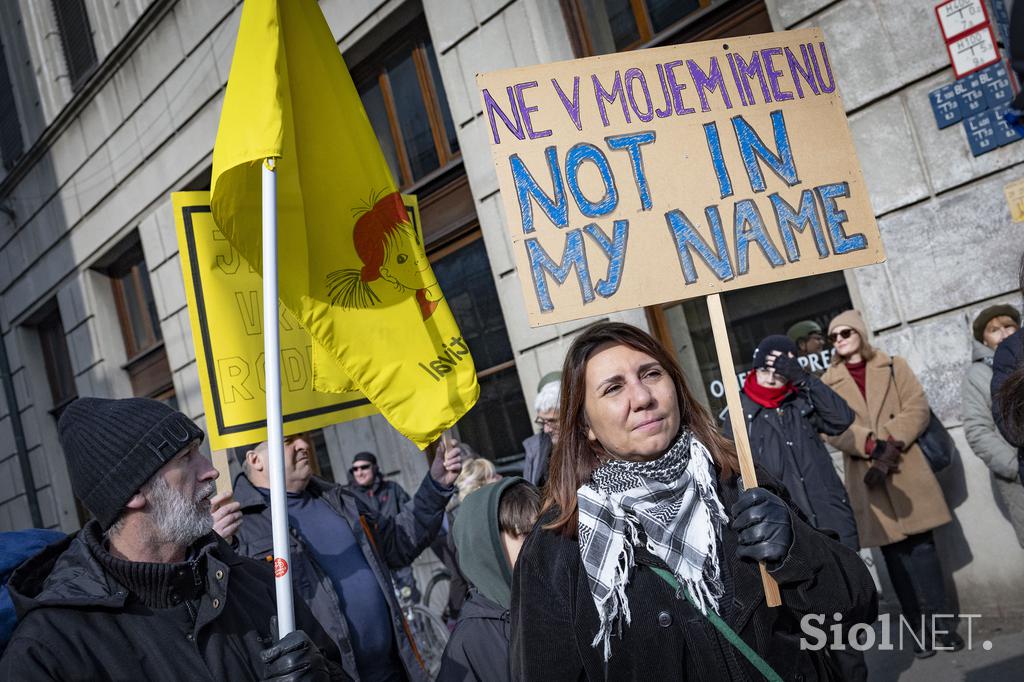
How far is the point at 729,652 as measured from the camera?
6.86 ft

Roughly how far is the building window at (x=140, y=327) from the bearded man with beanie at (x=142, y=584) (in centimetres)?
913

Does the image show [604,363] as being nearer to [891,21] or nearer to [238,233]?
[238,233]

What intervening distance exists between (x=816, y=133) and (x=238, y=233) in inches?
82.1

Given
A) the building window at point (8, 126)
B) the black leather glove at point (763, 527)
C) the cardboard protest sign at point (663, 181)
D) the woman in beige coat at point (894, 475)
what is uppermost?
the building window at point (8, 126)

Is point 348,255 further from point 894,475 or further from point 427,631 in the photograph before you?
point 427,631

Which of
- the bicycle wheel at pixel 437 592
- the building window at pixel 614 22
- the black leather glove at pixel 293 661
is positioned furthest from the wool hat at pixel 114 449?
the bicycle wheel at pixel 437 592

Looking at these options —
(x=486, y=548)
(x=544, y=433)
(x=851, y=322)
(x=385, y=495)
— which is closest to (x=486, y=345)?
(x=385, y=495)

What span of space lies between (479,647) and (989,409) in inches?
130

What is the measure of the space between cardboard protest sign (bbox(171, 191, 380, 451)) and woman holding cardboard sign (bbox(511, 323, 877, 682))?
5.95ft

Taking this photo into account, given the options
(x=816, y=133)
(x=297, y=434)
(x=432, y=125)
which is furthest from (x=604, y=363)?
(x=432, y=125)

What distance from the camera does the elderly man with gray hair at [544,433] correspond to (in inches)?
219

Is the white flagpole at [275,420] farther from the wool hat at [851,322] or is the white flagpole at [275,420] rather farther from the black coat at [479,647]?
the wool hat at [851,322]

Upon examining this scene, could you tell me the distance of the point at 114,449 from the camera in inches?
94.3

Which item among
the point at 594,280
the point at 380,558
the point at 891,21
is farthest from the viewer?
the point at 891,21
